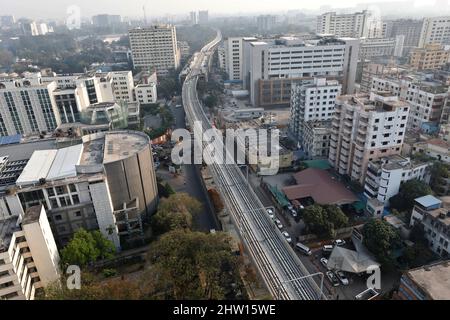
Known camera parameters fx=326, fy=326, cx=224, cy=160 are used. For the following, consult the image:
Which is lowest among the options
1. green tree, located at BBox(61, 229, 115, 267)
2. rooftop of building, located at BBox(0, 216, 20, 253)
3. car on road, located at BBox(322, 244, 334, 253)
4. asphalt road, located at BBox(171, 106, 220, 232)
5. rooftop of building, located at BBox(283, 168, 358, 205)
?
asphalt road, located at BBox(171, 106, 220, 232)

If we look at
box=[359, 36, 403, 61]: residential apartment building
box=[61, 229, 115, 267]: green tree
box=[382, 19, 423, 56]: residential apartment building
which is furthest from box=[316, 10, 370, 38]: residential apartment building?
box=[61, 229, 115, 267]: green tree

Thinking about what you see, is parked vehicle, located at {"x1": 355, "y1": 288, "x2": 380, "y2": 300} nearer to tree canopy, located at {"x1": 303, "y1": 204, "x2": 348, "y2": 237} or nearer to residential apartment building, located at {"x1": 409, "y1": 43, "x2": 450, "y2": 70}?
tree canopy, located at {"x1": 303, "y1": 204, "x2": 348, "y2": 237}

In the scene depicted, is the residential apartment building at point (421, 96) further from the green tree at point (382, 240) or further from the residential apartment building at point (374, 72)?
the green tree at point (382, 240)

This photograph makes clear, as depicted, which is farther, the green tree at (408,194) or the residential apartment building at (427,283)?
the green tree at (408,194)

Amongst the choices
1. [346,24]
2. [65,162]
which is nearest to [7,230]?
[65,162]

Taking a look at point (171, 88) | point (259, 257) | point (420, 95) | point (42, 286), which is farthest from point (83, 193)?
point (171, 88)

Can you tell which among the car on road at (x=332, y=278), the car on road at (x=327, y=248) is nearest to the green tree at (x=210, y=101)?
the car on road at (x=327, y=248)
